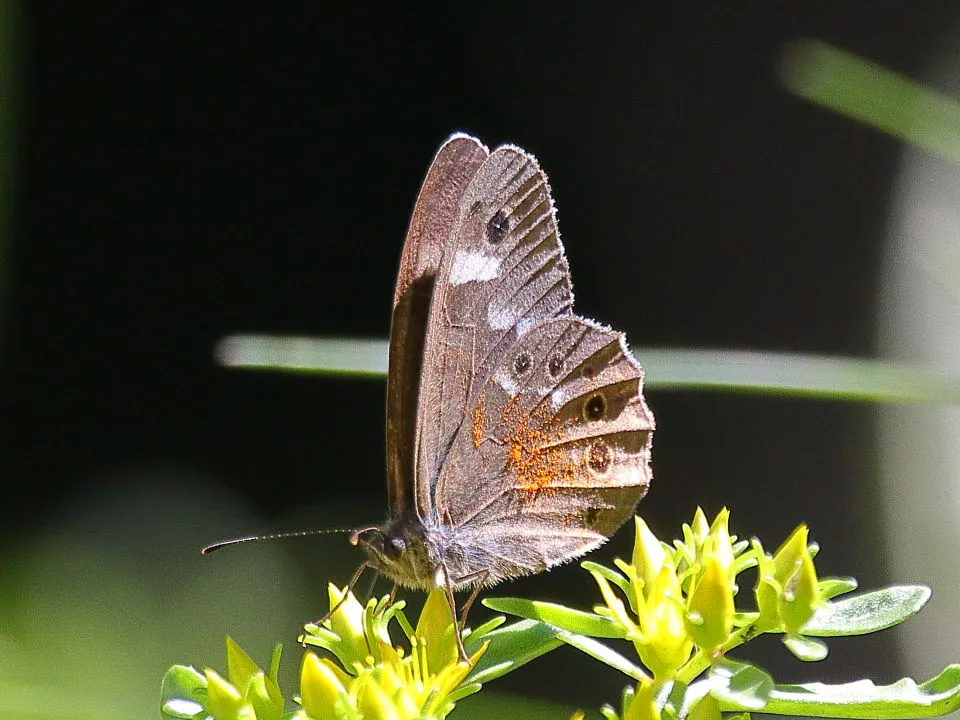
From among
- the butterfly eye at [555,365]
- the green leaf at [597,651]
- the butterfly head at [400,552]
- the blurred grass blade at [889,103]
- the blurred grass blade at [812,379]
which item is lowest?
the green leaf at [597,651]

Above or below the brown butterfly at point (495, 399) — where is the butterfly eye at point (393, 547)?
below

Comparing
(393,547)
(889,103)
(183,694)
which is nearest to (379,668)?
(183,694)

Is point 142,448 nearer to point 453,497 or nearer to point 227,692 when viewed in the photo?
point 453,497

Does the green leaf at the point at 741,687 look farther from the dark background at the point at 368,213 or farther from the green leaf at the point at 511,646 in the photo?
the dark background at the point at 368,213

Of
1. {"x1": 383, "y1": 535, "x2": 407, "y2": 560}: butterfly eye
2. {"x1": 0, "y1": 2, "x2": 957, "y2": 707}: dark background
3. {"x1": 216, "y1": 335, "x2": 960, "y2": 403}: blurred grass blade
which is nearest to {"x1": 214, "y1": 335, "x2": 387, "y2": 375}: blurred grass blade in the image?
{"x1": 216, "y1": 335, "x2": 960, "y2": 403}: blurred grass blade

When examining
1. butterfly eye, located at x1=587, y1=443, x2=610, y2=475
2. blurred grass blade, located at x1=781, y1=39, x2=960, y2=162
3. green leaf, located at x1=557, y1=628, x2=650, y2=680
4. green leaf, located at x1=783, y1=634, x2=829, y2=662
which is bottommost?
green leaf, located at x1=783, y1=634, x2=829, y2=662

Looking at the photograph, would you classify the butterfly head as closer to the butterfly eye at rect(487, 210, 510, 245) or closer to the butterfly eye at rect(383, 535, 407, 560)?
the butterfly eye at rect(383, 535, 407, 560)

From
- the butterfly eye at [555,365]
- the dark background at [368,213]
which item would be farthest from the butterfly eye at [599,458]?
the dark background at [368,213]
